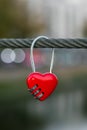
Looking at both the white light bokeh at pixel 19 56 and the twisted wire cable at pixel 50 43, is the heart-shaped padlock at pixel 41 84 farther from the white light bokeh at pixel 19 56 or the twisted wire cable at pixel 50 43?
the white light bokeh at pixel 19 56

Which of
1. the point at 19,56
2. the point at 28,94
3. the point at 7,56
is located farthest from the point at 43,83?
the point at 19,56

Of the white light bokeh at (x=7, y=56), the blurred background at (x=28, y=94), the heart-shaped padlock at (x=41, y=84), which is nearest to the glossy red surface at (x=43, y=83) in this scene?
the heart-shaped padlock at (x=41, y=84)

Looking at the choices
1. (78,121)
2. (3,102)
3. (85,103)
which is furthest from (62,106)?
(78,121)

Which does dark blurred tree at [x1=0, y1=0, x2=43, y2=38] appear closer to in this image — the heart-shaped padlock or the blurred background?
the blurred background

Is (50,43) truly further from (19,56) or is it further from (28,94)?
(19,56)

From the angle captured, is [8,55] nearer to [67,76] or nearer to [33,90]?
[67,76]

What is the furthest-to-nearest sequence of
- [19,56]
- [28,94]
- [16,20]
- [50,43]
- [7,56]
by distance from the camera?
[19,56], [16,20], [7,56], [28,94], [50,43]
